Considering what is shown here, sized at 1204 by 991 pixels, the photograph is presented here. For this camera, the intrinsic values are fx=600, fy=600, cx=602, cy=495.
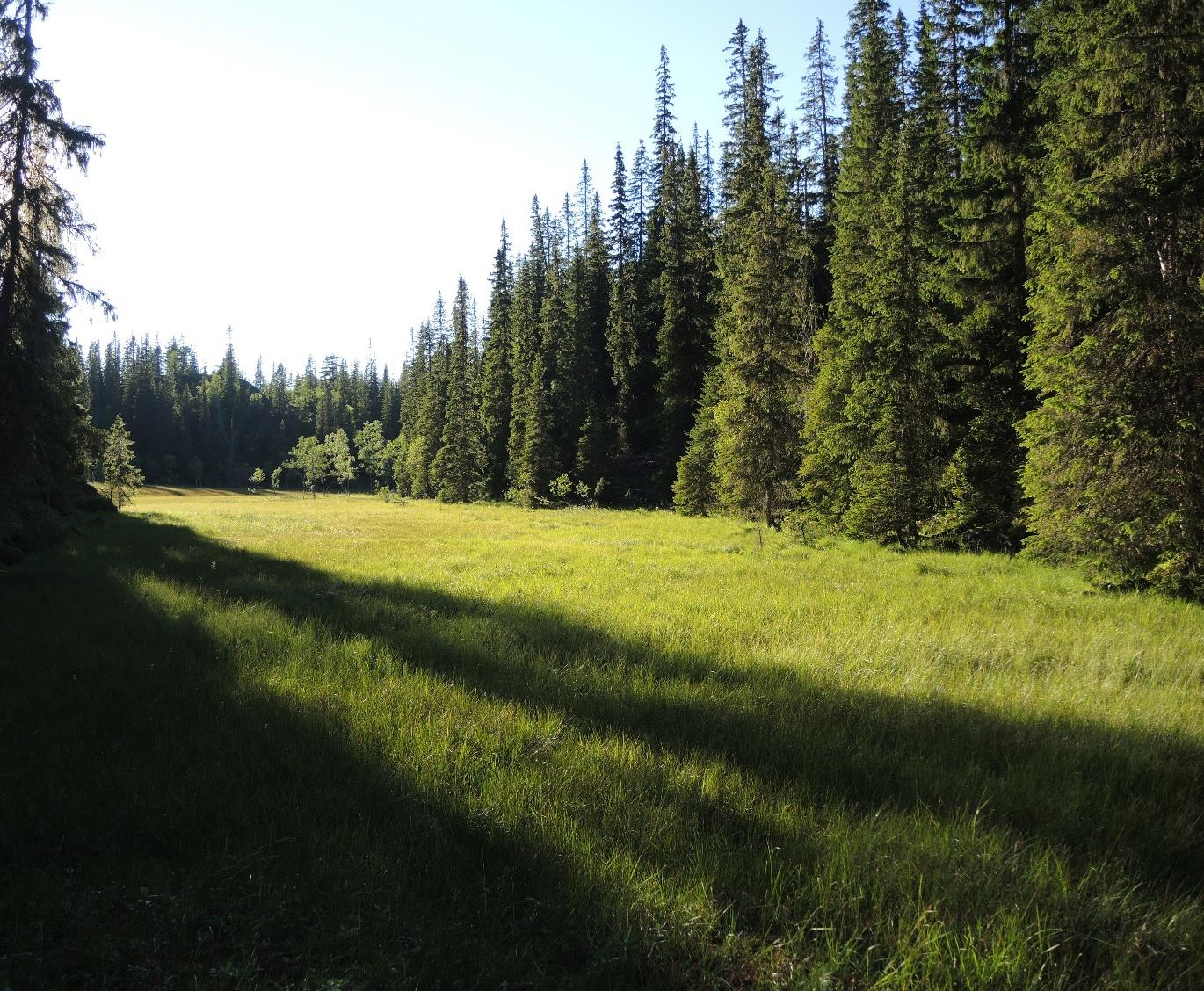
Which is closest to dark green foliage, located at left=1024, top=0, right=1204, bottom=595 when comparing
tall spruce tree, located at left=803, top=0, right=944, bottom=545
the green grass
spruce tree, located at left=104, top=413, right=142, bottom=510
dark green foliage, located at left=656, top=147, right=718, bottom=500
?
the green grass

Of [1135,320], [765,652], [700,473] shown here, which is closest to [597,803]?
[765,652]

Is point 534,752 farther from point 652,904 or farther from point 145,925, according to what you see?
point 145,925

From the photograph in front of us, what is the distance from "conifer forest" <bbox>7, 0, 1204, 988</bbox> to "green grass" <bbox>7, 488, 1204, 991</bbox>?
0.03 metres

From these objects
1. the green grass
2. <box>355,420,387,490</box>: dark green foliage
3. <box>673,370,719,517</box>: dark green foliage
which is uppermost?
<box>355,420,387,490</box>: dark green foliage

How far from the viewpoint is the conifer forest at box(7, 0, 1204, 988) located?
2.87m

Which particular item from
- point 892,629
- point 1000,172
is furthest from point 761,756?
point 1000,172

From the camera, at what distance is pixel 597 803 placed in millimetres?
3869

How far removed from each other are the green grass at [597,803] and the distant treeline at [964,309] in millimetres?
4387

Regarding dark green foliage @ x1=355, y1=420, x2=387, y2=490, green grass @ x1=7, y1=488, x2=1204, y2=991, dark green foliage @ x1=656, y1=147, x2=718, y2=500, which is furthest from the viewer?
dark green foliage @ x1=355, y1=420, x2=387, y2=490

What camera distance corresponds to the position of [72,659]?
682cm

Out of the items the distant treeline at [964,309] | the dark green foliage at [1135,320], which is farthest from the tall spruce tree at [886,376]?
the dark green foliage at [1135,320]

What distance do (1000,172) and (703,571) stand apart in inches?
602

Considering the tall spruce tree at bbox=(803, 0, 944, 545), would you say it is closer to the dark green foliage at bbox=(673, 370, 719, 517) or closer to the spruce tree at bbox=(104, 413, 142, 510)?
the dark green foliage at bbox=(673, 370, 719, 517)

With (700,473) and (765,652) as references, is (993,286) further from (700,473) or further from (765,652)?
(700,473)
